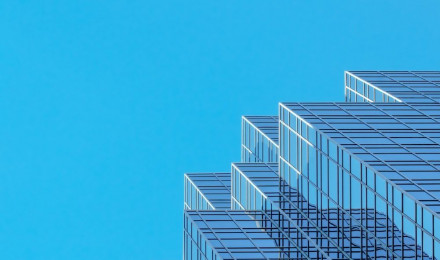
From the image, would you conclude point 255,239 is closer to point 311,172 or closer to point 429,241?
point 311,172

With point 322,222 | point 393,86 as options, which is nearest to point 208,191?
point 393,86

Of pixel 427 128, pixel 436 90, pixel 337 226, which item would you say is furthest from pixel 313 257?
pixel 436 90

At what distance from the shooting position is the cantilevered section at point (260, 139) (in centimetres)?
8231

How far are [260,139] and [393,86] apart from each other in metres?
16.9

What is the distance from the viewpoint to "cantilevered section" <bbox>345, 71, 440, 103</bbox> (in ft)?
219

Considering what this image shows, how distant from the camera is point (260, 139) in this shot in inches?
3408

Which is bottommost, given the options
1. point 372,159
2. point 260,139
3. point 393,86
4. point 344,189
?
point 344,189

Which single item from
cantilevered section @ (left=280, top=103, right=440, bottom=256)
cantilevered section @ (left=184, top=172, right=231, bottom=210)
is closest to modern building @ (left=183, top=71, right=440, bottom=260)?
cantilevered section @ (left=280, top=103, right=440, bottom=256)

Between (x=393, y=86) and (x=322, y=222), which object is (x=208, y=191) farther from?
(x=322, y=222)

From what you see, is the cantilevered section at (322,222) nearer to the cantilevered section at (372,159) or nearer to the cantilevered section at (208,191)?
the cantilevered section at (372,159)

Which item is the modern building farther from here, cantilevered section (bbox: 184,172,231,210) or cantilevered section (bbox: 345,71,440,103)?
cantilevered section (bbox: 184,172,231,210)

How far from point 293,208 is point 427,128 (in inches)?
346

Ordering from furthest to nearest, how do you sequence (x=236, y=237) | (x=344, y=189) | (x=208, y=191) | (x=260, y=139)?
(x=260, y=139)
(x=208, y=191)
(x=236, y=237)
(x=344, y=189)

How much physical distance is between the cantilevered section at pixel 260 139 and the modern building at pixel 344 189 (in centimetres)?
898
